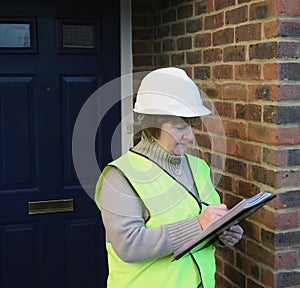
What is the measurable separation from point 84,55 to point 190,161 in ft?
4.78

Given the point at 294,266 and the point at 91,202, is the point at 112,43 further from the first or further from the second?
the point at 294,266

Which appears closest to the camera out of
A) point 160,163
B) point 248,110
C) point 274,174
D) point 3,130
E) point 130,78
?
point 160,163

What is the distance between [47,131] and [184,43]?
1010 millimetres

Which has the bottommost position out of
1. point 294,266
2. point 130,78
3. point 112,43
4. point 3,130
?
point 294,266

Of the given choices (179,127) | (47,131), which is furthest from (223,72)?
(47,131)

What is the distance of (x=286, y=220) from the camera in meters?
2.21

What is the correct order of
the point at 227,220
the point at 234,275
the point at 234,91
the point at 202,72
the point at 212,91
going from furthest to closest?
the point at 202,72 < the point at 212,91 < the point at 234,275 < the point at 234,91 < the point at 227,220

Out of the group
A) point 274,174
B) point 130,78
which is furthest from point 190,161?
point 130,78

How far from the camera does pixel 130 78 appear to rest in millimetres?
3475

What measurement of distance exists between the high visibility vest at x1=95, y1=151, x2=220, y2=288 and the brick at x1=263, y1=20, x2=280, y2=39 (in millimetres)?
699

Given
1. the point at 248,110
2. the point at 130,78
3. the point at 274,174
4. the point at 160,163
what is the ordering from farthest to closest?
the point at 130,78 → the point at 248,110 → the point at 274,174 → the point at 160,163

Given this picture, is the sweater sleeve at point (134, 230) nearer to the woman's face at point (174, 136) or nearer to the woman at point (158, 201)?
the woman at point (158, 201)

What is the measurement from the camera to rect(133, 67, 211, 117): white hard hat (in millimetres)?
1940

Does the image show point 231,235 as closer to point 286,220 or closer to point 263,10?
point 286,220
